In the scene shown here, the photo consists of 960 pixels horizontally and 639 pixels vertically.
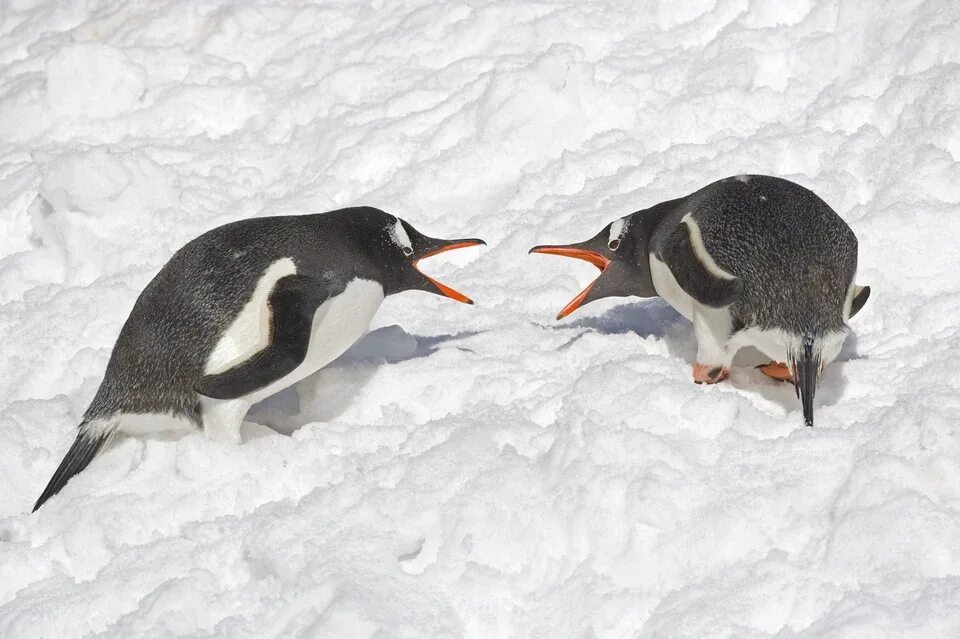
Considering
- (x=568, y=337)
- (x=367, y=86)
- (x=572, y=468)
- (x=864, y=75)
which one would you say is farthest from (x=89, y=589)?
(x=864, y=75)

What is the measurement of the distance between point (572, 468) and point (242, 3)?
3.97 meters

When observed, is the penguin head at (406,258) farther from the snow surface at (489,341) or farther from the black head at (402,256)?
the snow surface at (489,341)

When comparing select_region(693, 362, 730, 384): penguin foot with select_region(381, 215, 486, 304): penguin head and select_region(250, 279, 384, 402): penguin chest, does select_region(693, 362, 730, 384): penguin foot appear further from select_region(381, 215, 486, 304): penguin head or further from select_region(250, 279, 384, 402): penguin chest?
select_region(250, 279, 384, 402): penguin chest

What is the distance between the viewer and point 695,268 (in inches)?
117

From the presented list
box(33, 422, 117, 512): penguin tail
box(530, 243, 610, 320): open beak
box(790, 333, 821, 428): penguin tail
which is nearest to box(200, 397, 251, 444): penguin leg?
box(33, 422, 117, 512): penguin tail

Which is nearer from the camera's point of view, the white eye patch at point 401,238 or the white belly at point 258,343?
the white belly at point 258,343

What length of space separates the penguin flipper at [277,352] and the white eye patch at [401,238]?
0.50m

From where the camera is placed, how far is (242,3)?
5.64 m

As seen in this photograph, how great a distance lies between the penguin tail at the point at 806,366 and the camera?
2.75 m

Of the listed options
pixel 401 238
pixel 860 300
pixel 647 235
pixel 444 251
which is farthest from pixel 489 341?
pixel 860 300

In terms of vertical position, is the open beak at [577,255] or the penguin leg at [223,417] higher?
the penguin leg at [223,417]

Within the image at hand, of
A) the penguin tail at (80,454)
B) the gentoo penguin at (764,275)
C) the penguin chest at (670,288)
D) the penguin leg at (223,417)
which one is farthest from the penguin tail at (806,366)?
the penguin tail at (80,454)

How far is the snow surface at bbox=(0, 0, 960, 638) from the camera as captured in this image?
7.54ft

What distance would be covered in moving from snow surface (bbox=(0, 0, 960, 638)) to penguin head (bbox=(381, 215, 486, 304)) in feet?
0.75
